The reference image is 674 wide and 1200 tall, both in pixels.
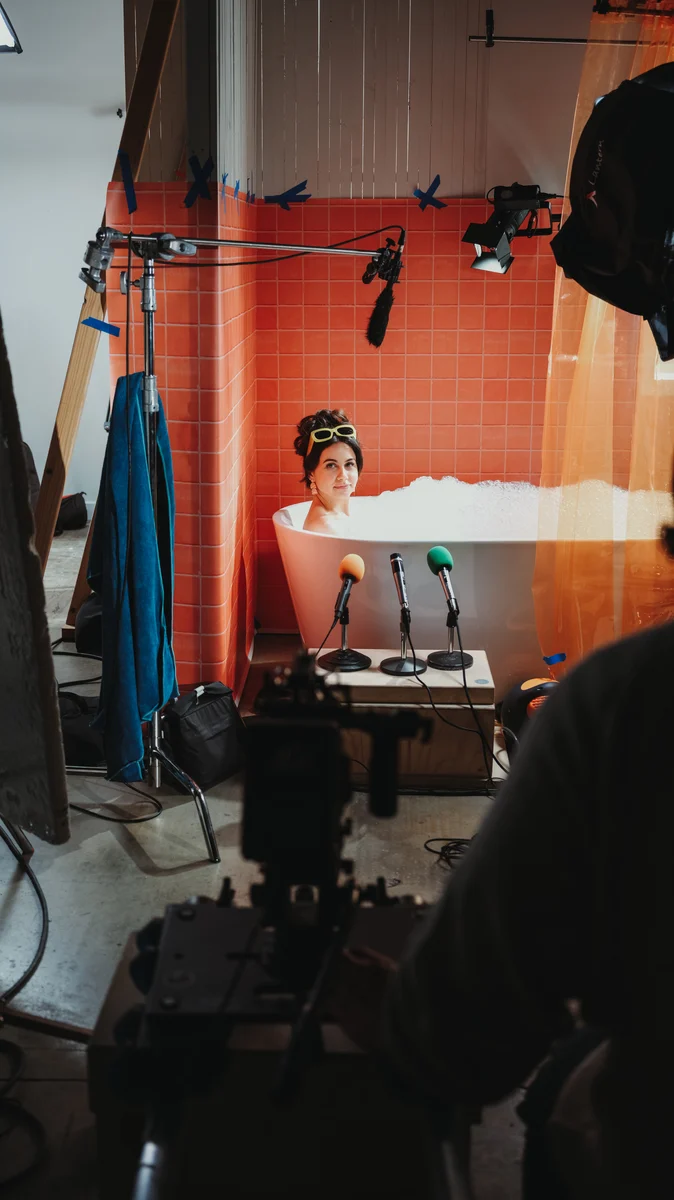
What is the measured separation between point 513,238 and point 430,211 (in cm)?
42

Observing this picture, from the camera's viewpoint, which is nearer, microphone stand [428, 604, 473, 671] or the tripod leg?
the tripod leg

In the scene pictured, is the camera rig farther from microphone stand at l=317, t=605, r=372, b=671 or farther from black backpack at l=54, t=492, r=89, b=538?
black backpack at l=54, t=492, r=89, b=538

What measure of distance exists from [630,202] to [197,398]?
1746 millimetres

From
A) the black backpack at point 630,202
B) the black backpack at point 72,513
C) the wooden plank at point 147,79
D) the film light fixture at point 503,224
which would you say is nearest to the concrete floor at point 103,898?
the black backpack at point 630,202

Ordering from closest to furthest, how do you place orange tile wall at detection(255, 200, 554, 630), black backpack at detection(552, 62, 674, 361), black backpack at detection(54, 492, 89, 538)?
black backpack at detection(552, 62, 674, 361), orange tile wall at detection(255, 200, 554, 630), black backpack at detection(54, 492, 89, 538)

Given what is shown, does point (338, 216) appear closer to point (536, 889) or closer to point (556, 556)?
point (556, 556)

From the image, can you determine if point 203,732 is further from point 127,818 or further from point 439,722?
point 439,722

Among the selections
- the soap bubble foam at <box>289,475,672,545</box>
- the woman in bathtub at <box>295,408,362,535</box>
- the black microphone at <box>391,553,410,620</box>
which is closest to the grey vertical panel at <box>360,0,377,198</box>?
the woman in bathtub at <box>295,408,362,535</box>

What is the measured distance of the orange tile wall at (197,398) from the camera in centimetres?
392

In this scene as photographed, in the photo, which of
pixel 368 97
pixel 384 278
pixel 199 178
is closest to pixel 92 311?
pixel 199 178

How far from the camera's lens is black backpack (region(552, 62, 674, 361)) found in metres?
2.68

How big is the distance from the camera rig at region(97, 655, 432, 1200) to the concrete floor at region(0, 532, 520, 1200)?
3.59ft

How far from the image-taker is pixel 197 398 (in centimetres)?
400

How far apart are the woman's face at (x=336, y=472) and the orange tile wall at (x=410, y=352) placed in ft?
2.81
